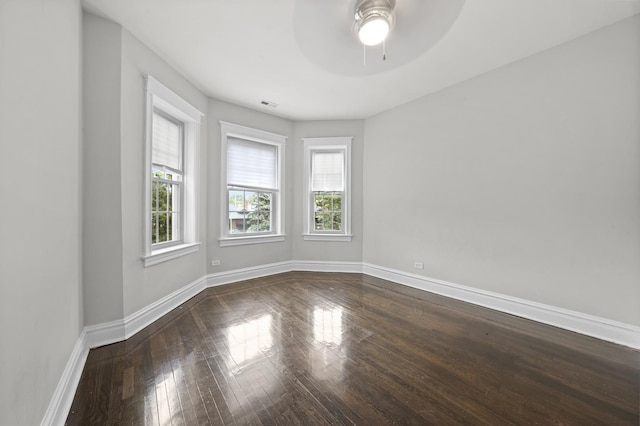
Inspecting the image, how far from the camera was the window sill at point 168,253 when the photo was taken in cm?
240

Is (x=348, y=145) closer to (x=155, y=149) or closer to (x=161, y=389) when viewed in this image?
(x=155, y=149)

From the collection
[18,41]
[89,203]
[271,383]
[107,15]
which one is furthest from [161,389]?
[107,15]

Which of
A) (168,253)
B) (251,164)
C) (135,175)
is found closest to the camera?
(135,175)

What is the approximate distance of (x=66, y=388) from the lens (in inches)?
56.1

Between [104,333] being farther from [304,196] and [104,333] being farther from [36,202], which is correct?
[304,196]

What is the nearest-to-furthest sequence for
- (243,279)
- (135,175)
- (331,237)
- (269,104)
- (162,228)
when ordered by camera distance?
(135,175) → (162,228) → (269,104) → (243,279) → (331,237)

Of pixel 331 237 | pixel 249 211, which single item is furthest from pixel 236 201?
pixel 331 237

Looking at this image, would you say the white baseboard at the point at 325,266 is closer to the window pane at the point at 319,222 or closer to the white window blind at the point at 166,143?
the window pane at the point at 319,222

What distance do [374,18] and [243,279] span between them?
3.66m

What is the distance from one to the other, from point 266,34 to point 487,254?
3384 mm

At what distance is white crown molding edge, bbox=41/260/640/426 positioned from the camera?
147 centimetres

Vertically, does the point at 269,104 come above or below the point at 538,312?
above

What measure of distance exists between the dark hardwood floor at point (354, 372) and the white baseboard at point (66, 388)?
0.04 m

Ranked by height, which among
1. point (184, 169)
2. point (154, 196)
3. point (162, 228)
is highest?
point (184, 169)
